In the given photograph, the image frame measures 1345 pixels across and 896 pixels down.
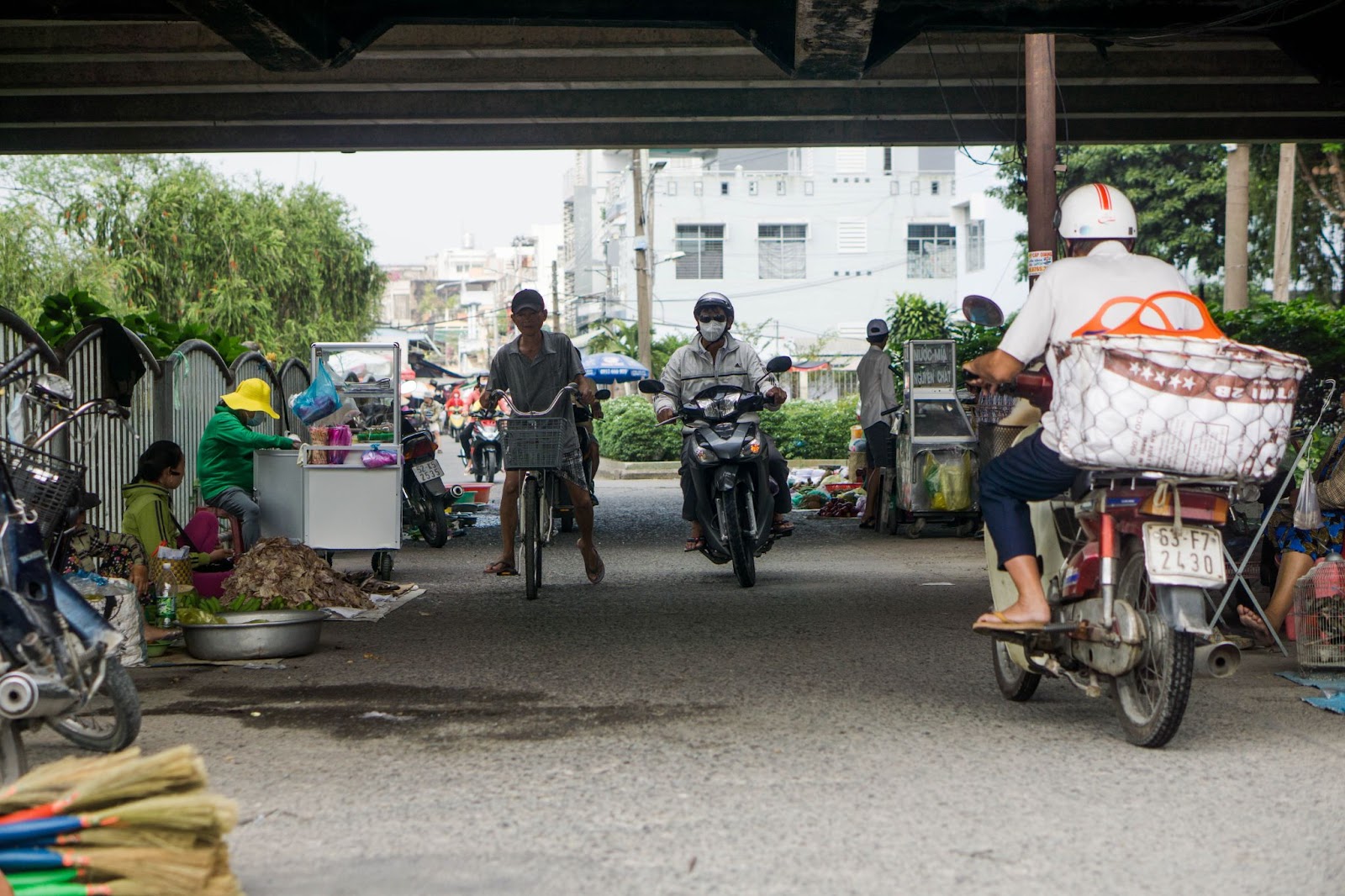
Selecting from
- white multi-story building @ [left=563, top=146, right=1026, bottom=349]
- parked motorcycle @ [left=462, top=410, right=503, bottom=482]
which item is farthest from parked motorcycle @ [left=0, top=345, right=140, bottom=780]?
white multi-story building @ [left=563, top=146, right=1026, bottom=349]

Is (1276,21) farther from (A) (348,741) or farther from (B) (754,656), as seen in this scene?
(A) (348,741)

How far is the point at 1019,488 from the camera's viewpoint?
17.9 ft

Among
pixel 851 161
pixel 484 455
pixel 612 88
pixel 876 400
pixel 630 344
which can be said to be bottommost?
pixel 484 455

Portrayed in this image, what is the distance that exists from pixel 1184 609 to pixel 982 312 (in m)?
2.06

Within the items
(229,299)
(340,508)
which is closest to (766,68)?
(340,508)

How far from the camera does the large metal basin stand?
23.7ft

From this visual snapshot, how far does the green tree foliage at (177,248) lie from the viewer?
104 feet

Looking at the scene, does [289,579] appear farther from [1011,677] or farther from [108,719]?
[1011,677]

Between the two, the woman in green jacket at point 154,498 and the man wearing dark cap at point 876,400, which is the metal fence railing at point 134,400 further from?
the man wearing dark cap at point 876,400

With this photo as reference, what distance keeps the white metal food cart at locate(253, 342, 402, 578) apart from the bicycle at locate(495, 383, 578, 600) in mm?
1425

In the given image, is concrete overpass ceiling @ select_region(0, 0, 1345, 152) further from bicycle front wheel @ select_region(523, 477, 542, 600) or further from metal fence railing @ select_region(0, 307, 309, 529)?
bicycle front wheel @ select_region(523, 477, 542, 600)

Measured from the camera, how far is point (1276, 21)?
9.76 meters

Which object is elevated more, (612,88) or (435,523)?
(612,88)

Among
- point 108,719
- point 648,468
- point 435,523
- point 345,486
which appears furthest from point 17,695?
point 648,468
